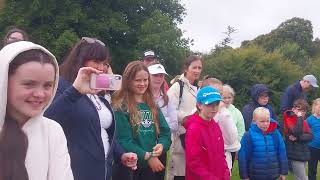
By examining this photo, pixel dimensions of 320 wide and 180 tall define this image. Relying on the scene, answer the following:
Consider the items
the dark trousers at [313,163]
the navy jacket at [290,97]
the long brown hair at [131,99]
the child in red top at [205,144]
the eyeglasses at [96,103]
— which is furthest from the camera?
the navy jacket at [290,97]

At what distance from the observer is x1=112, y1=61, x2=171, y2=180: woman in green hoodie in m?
4.68

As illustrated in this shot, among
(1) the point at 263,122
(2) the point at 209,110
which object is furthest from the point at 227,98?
(2) the point at 209,110

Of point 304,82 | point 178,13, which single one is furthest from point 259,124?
point 178,13

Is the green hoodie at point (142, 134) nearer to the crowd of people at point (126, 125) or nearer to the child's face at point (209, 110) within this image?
the crowd of people at point (126, 125)

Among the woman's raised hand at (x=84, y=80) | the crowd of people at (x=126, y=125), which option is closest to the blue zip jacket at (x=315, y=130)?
the crowd of people at (x=126, y=125)

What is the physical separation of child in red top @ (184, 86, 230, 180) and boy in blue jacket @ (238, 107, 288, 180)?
0.85m

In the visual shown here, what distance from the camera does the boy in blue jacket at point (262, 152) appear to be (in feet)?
19.3

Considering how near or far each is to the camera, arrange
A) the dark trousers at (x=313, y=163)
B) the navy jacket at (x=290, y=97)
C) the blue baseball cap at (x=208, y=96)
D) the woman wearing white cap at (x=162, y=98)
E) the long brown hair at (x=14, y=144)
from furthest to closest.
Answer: the navy jacket at (x=290, y=97), the dark trousers at (x=313, y=163), the woman wearing white cap at (x=162, y=98), the blue baseball cap at (x=208, y=96), the long brown hair at (x=14, y=144)

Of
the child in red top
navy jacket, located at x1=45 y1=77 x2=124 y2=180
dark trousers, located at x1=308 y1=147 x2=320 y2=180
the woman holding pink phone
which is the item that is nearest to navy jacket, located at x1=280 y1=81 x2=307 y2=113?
dark trousers, located at x1=308 y1=147 x2=320 y2=180

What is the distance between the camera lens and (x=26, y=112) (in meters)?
2.12

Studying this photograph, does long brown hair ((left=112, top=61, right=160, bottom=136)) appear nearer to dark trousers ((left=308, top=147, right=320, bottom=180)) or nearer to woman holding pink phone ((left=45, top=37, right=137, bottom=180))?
woman holding pink phone ((left=45, top=37, right=137, bottom=180))

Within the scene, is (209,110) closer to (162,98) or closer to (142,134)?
(162,98)

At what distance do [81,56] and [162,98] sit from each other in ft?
7.28

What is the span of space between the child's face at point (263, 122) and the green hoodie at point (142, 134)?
1.61 metres
